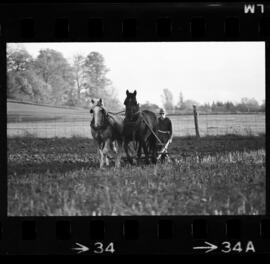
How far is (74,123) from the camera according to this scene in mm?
5984

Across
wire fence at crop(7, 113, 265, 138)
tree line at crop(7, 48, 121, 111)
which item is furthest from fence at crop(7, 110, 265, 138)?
tree line at crop(7, 48, 121, 111)

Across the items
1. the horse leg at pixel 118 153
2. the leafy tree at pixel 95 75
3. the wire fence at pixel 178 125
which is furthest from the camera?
the horse leg at pixel 118 153

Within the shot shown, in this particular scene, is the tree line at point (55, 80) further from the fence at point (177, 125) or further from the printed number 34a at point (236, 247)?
the printed number 34a at point (236, 247)

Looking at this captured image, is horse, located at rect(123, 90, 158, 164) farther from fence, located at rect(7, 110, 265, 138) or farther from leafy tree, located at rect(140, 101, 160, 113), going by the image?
fence, located at rect(7, 110, 265, 138)

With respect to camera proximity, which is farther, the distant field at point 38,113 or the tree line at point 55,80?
the distant field at point 38,113

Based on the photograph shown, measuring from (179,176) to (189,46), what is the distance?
1.80 m

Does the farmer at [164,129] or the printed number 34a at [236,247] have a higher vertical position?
the farmer at [164,129]

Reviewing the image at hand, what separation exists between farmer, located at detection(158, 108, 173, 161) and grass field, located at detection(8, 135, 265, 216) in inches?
4.0

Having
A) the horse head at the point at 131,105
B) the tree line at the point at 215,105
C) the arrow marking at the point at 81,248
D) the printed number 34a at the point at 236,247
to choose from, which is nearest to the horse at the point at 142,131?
the horse head at the point at 131,105

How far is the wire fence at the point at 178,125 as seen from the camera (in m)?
5.98

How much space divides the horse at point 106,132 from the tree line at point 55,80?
130 mm

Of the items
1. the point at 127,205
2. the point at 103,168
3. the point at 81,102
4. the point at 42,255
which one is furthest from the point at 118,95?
the point at 42,255

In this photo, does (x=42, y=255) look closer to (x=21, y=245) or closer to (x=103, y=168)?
(x=21, y=245)
